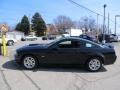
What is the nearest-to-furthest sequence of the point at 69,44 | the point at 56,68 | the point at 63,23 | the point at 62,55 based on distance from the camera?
the point at 62,55, the point at 69,44, the point at 56,68, the point at 63,23

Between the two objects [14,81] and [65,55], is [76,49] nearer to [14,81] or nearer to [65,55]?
[65,55]

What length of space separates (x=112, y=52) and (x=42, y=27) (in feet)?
266

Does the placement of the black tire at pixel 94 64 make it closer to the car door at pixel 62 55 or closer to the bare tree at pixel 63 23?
the car door at pixel 62 55

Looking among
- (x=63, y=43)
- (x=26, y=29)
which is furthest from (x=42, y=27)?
(x=63, y=43)

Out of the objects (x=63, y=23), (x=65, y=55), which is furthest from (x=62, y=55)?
(x=63, y=23)

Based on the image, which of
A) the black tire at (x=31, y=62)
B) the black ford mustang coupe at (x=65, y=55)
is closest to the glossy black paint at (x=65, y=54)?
the black ford mustang coupe at (x=65, y=55)

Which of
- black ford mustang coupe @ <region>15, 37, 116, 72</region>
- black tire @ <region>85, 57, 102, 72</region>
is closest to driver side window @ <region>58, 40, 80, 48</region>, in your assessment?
black ford mustang coupe @ <region>15, 37, 116, 72</region>

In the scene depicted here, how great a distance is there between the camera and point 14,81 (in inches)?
333

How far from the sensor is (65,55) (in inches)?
420

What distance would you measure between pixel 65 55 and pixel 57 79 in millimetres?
1899

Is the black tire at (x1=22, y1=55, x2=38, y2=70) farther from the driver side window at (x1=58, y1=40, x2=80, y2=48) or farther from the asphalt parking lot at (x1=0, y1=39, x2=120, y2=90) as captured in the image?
the driver side window at (x1=58, y1=40, x2=80, y2=48)

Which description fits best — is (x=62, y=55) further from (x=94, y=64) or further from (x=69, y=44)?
(x=94, y=64)

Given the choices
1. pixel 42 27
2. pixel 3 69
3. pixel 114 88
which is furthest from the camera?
pixel 42 27

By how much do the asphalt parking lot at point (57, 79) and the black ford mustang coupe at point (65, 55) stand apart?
34 centimetres
